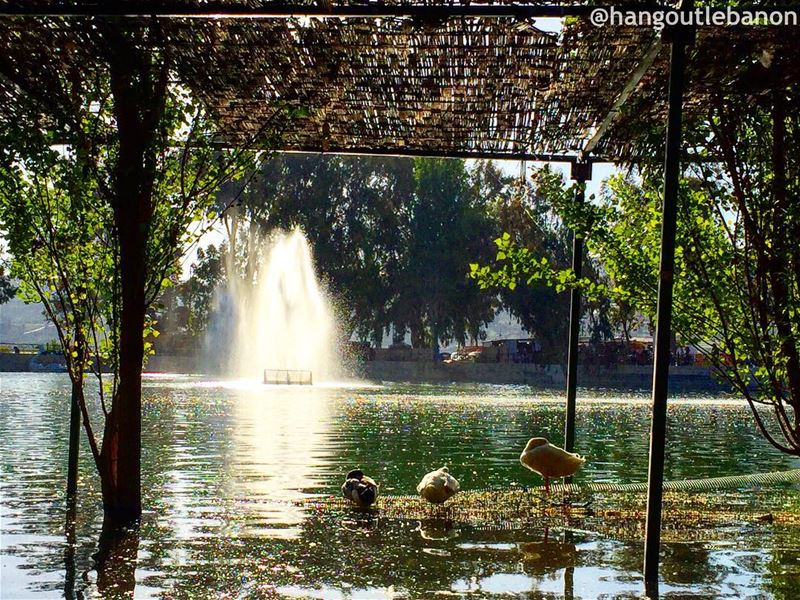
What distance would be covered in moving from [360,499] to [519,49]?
4419 mm

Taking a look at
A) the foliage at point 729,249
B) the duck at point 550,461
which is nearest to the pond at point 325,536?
the foliage at point 729,249

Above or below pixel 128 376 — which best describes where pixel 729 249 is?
above

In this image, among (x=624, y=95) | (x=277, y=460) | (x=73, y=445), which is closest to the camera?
(x=624, y=95)

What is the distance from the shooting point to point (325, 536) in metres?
7.95

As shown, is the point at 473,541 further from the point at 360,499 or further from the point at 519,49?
the point at 519,49

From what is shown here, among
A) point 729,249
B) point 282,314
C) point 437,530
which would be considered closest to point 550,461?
point 437,530

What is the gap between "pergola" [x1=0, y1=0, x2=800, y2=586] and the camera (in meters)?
5.79

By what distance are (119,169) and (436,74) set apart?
2.46 meters

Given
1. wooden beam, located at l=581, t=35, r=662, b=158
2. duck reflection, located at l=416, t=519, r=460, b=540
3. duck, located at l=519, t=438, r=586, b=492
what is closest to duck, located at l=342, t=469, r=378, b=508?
duck reflection, located at l=416, t=519, r=460, b=540

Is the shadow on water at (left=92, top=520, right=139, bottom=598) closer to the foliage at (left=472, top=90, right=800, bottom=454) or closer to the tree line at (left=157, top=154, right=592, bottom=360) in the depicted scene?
the foliage at (left=472, top=90, right=800, bottom=454)

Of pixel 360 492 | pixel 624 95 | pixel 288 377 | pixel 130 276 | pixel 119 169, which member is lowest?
pixel 288 377

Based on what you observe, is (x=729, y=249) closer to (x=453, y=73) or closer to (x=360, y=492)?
(x=453, y=73)

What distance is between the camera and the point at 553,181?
27.3ft

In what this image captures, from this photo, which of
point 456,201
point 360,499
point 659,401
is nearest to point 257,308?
point 456,201
